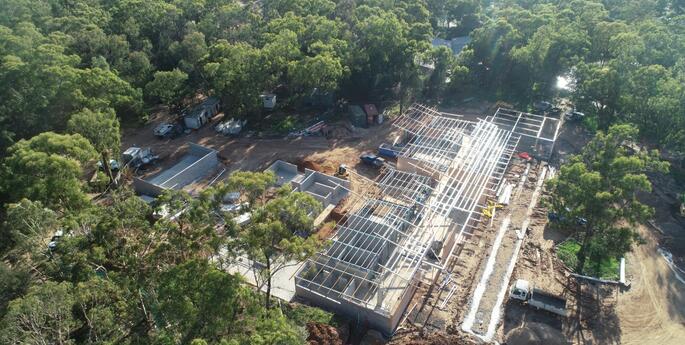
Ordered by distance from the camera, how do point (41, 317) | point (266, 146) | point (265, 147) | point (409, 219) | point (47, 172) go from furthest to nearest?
point (266, 146) → point (265, 147) → point (409, 219) → point (47, 172) → point (41, 317)

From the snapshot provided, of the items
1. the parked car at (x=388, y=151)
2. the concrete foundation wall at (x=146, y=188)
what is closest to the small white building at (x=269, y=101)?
the parked car at (x=388, y=151)

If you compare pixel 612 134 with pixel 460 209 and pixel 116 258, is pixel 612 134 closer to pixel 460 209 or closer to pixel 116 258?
pixel 460 209

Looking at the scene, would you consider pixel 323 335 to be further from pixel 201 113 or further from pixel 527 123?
pixel 201 113

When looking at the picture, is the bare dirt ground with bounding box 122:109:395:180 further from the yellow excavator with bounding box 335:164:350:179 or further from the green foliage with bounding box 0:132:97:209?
the green foliage with bounding box 0:132:97:209

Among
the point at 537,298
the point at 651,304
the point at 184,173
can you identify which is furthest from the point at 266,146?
the point at 651,304

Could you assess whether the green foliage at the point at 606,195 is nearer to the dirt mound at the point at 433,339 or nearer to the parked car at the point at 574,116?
the dirt mound at the point at 433,339

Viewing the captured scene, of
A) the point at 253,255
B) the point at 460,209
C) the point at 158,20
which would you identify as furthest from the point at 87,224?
the point at 158,20

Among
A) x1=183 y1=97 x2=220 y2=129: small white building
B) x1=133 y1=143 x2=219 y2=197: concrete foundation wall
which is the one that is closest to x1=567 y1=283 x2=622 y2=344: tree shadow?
x1=133 y1=143 x2=219 y2=197: concrete foundation wall
